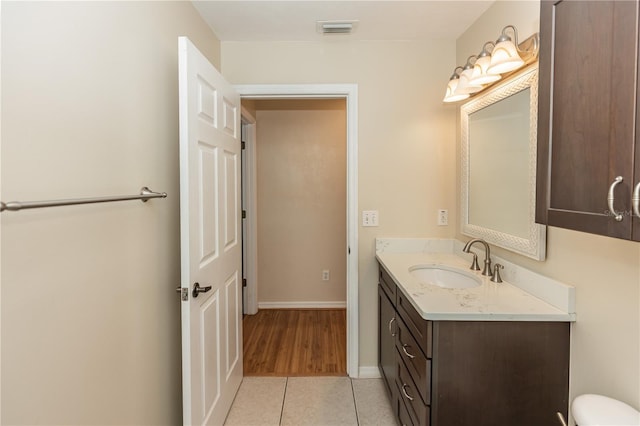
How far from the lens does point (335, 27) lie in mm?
2133

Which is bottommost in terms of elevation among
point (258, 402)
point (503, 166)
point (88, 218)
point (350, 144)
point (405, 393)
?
point (258, 402)

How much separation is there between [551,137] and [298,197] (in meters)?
2.94

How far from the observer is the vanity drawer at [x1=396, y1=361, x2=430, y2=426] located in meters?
1.38

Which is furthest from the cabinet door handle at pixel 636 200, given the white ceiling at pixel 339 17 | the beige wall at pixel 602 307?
the white ceiling at pixel 339 17

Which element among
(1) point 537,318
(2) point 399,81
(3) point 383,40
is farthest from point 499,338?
(3) point 383,40

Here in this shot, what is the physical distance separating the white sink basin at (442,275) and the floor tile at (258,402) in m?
1.20

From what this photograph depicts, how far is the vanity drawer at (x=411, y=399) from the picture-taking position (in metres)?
1.38

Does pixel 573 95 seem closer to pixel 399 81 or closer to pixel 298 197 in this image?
pixel 399 81

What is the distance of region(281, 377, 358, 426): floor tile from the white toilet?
1284 mm

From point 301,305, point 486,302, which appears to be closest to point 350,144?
point 486,302

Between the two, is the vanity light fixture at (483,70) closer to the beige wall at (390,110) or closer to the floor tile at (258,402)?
the beige wall at (390,110)

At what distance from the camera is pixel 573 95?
3.14 feet

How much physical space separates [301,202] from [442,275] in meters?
2.05

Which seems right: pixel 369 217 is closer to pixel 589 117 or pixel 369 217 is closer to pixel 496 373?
pixel 496 373
